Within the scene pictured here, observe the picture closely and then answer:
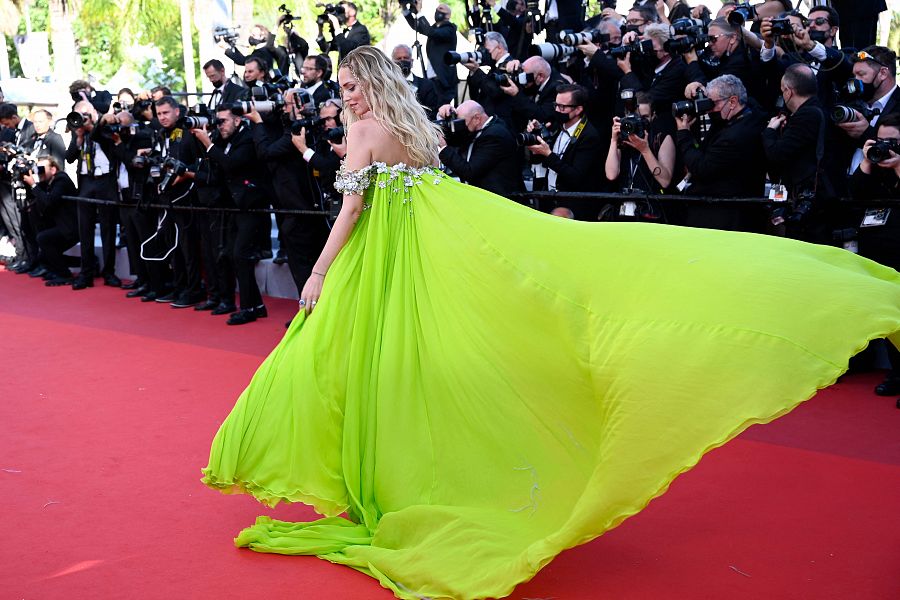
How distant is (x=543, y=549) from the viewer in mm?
3170

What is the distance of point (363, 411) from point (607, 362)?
1.06m

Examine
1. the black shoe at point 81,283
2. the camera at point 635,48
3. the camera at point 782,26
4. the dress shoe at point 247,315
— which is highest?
the camera at point 782,26

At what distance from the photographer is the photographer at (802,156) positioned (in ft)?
19.8

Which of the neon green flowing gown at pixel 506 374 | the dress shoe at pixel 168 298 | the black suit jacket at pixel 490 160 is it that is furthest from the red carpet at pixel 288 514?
the dress shoe at pixel 168 298

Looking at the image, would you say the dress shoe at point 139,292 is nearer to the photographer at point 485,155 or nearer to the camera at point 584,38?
the photographer at point 485,155

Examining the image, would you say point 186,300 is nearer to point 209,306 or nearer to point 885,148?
point 209,306

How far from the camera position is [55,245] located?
11.0m

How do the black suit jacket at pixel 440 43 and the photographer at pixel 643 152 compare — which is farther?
the black suit jacket at pixel 440 43

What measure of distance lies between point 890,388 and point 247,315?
4.88 m

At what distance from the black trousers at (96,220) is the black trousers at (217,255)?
1.52m

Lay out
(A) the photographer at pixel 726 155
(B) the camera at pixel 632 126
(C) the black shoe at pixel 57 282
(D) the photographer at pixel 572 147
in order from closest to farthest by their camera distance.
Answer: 1. (A) the photographer at pixel 726 155
2. (B) the camera at pixel 632 126
3. (D) the photographer at pixel 572 147
4. (C) the black shoe at pixel 57 282

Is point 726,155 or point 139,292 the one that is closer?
point 726,155

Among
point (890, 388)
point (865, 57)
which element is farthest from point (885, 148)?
point (890, 388)

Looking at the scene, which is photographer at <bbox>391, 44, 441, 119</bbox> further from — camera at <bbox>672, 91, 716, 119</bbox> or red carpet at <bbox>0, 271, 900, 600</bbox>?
red carpet at <bbox>0, 271, 900, 600</bbox>
